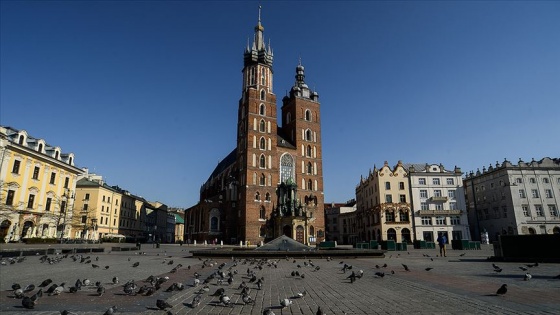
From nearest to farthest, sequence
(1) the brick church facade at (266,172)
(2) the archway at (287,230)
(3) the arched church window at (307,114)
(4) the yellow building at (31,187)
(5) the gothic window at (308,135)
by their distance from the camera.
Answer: (4) the yellow building at (31,187)
(2) the archway at (287,230)
(1) the brick church facade at (266,172)
(5) the gothic window at (308,135)
(3) the arched church window at (307,114)

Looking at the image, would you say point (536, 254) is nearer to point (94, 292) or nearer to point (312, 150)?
point (94, 292)

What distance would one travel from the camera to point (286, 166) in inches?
2426

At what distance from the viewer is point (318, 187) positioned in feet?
202

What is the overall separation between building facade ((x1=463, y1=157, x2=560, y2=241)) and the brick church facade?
97.5ft

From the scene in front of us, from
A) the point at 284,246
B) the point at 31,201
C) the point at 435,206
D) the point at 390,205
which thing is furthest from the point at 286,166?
the point at 31,201

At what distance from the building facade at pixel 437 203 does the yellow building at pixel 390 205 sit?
1185 mm

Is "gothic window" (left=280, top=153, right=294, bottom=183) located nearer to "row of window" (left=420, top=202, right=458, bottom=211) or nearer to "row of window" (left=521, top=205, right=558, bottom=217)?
"row of window" (left=420, top=202, right=458, bottom=211)

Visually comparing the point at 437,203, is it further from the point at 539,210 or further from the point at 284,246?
the point at 284,246

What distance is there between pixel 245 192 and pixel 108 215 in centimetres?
3158

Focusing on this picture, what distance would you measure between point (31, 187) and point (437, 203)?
61.1 metres

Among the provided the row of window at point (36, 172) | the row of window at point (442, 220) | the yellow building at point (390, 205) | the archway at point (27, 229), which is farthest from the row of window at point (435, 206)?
the archway at point (27, 229)

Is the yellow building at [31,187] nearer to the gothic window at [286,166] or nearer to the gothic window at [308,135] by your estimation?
the gothic window at [286,166]

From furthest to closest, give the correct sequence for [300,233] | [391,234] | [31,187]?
[391,234] → [300,233] → [31,187]

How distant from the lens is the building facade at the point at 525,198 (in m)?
50.5
